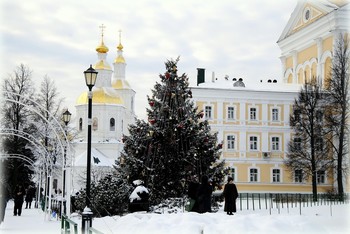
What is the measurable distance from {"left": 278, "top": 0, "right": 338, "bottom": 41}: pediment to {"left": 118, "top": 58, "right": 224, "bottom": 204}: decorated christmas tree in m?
32.1

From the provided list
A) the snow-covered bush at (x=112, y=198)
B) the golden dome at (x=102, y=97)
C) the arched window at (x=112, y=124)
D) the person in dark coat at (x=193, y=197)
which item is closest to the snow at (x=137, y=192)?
the snow-covered bush at (x=112, y=198)

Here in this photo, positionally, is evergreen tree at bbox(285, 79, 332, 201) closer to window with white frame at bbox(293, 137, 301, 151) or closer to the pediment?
window with white frame at bbox(293, 137, 301, 151)

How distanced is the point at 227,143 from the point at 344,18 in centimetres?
1465

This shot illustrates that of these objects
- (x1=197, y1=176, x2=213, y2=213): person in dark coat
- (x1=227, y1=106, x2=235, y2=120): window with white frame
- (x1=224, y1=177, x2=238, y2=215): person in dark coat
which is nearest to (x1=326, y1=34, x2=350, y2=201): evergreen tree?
(x1=227, y1=106, x2=235, y2=120): window with white frame

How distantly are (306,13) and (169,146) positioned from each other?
3768cm

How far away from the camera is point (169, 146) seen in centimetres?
2483

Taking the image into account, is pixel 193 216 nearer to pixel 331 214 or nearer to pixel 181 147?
pixel 181 147

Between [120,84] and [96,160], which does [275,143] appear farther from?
[120,84]

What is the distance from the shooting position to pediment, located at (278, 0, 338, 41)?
180 feet

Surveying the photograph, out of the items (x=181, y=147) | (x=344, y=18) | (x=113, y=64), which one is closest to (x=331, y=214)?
(x=181, y=147)

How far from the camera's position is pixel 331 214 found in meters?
28.7

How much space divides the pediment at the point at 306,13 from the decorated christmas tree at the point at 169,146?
32.1 meters

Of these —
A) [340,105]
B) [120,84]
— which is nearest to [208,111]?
[340,105]

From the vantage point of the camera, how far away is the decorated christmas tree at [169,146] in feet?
80.9
